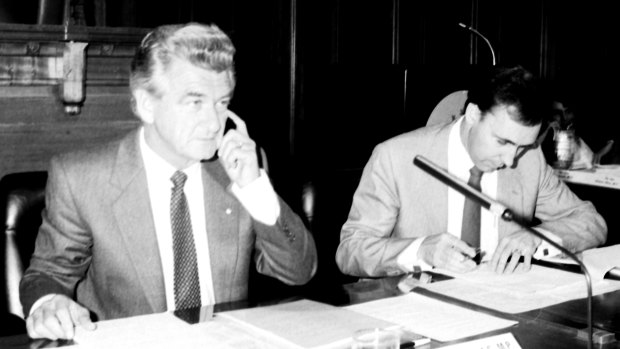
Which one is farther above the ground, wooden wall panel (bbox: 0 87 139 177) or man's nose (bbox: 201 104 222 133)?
man's nose (bbox: 201 104 222 133)

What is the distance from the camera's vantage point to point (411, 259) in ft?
7.61

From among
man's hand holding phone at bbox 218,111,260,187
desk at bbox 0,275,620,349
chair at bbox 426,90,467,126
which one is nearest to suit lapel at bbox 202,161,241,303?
man's hand holding phone at bbox 218,111,260,187

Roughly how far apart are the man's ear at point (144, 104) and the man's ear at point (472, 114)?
3.47ft

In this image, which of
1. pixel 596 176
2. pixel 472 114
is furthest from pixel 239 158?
pixel 596 176

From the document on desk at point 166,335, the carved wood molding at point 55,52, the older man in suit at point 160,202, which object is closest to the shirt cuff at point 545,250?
the older man in suit at point 160,202

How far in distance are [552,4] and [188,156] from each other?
5.36 meters

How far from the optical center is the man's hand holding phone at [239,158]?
6.73 feet

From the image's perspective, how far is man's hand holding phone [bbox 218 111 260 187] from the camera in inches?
80.7

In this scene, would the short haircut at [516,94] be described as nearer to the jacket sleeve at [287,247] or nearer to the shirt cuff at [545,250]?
the shirt cuff at [545,250]

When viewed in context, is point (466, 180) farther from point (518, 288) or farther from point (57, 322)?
point (57, 322)

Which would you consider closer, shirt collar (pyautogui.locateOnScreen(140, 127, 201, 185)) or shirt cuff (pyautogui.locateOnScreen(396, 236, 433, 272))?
shirt collar (pyautogui.locateOnScreen(140, 127, 201, 185))

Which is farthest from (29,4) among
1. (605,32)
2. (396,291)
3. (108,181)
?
(605,32)

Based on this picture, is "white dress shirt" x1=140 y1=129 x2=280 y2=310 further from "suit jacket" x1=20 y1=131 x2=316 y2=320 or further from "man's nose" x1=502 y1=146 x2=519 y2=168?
"man's nose" x1=502 y1=146 x2=519 y2=168

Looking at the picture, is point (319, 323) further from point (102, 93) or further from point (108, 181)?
point (102, 93)
